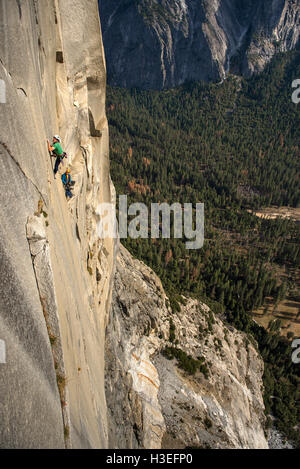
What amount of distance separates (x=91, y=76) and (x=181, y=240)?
217 ft

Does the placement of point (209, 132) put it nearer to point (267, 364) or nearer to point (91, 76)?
point (267, 364)

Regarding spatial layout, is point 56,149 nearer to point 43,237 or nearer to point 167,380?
point 43,237

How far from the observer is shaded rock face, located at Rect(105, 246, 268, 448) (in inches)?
869

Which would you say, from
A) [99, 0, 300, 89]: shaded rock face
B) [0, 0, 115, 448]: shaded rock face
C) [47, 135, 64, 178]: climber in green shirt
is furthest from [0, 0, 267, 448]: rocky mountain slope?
[99, 0, 300, 89]: shaded rock face

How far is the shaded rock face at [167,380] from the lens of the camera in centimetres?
2206

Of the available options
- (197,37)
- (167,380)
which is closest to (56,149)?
(167,380)

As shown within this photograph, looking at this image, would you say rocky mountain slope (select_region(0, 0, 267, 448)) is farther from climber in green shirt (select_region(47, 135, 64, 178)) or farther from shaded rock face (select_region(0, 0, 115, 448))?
climber in green shirt (select_region(47, 135, 64, 178))

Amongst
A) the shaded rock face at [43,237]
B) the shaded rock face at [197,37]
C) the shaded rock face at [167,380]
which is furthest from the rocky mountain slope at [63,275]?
the shaded rock face at [197,37]

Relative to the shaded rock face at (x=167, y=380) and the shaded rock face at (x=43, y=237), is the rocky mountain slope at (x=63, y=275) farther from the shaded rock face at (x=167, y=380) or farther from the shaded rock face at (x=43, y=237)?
the shaded rock face at (x=167, y=380)

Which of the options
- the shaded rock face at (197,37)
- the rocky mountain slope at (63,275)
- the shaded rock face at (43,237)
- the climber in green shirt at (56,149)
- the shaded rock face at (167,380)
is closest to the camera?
the shaded rock face at (43,237)

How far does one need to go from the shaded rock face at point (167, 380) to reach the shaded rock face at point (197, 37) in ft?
613

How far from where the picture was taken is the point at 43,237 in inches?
314
